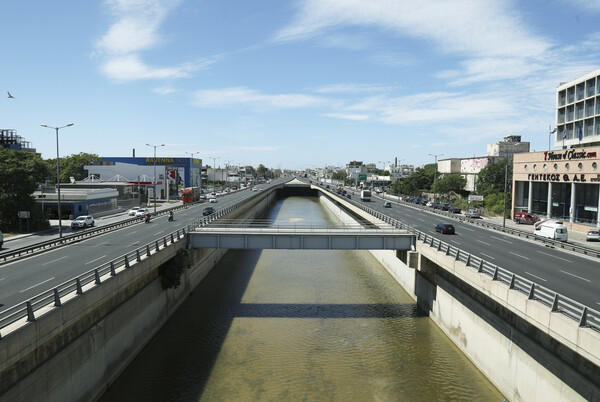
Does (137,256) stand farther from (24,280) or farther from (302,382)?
(302,382)

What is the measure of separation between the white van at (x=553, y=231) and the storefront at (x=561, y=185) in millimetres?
13094

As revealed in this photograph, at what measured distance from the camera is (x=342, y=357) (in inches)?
1072

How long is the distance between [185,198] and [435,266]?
70.6 metres

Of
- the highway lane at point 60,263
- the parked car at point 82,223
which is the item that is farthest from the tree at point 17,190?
the highway lane at point 60,263

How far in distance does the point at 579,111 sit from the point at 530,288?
66635 millimetres

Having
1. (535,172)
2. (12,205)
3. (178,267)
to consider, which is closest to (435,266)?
(178,267)

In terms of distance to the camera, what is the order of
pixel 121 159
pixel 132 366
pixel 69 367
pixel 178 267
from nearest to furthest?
pixel 69 367 < pixel 132 366 < pixel 178 267 < pixel 121 159

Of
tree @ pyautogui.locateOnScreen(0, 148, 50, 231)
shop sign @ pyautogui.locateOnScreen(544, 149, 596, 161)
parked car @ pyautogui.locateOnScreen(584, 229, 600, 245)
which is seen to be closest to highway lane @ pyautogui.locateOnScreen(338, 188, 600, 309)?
parked car @ pyautogui.locateOnScreen(584, 229, 600, 245)

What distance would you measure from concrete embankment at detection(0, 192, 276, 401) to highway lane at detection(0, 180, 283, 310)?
3207 mm

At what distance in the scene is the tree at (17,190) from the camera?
52875mm

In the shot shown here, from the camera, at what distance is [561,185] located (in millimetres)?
65000

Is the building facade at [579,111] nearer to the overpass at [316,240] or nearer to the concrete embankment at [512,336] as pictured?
the overpass at [316,240]

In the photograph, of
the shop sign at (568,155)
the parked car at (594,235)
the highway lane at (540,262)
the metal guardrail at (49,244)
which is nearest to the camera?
the highway lane at (540,262)

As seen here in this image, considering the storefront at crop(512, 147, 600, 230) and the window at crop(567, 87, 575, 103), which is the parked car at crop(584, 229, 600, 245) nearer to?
the storefront at crop(512, 147, 600, 230)
